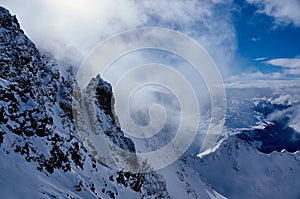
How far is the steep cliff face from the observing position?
41975 millimetres

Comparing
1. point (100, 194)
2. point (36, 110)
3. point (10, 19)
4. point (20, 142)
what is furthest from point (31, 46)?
point (100, 194)

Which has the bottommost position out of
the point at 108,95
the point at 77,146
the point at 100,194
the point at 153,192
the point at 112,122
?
the point at 100,194

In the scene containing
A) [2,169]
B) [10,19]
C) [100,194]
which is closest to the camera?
[2,169]

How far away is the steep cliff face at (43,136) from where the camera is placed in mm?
41975

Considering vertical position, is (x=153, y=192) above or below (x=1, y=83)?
above

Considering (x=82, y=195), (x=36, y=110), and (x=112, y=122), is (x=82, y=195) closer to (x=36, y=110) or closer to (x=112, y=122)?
(x=36, y=110)

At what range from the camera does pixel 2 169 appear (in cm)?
3875

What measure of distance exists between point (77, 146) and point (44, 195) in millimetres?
16601

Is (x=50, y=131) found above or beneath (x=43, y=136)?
above

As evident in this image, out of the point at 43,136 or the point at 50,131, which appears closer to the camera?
the point at 43,136

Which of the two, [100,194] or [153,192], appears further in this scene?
[153,192]

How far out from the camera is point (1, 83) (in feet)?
149

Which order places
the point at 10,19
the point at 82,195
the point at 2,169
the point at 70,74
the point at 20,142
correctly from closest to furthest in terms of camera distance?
1. the point at 2,169
2. the point at 20,142
3. the point at 82,195
4. the point at 10,19
5. the point at 70,74

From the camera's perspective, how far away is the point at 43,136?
49.4 m
